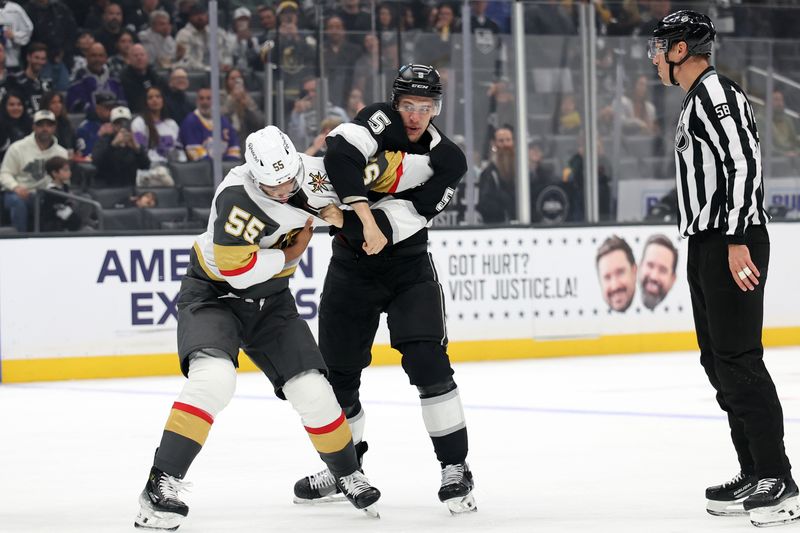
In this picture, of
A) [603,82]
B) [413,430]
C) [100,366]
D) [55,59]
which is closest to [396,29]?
[603,82]

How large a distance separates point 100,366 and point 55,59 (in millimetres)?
2430

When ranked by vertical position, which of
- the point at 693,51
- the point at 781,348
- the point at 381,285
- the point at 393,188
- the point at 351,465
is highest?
the point at 693,51

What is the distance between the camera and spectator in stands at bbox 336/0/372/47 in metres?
9.92

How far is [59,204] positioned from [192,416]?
17.9 ft

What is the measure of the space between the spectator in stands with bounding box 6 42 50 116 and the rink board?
4.07 ft

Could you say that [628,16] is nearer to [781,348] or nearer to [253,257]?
[781,348]

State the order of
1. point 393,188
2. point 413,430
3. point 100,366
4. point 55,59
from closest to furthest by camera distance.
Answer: point 393,188 → point 413,430 → point 100,366 → point 55,59

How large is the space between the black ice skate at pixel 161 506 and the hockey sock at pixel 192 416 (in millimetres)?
32

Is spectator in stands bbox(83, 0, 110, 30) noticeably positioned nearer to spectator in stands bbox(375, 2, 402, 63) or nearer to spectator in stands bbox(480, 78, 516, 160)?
spectator in stands bbox(375, 2, 402, 63)

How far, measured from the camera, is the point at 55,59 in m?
9.90

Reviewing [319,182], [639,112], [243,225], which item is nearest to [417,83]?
[319,182]

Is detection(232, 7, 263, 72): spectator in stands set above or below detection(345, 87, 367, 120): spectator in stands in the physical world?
above

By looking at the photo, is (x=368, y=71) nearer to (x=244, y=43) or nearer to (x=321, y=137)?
(x=321, y=137)

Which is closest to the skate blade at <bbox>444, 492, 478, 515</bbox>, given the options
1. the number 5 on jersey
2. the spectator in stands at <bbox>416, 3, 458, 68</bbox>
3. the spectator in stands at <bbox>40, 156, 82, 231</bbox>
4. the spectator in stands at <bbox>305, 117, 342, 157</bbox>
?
the number 5 on jersey
